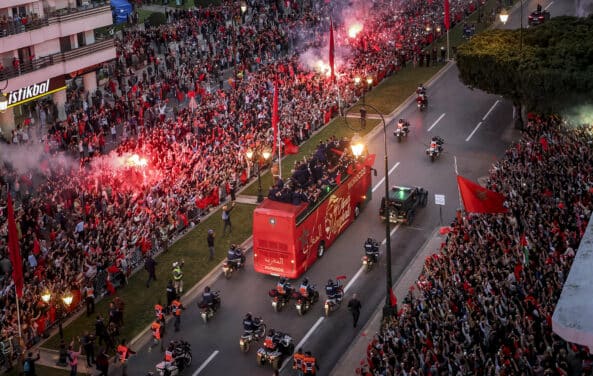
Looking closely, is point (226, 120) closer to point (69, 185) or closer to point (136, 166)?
point (136, 166)

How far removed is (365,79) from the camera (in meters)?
65.8

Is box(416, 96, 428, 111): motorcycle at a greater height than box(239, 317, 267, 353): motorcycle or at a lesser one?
greater

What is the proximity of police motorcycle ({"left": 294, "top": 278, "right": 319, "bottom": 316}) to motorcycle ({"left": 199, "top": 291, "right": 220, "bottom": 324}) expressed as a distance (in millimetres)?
3258

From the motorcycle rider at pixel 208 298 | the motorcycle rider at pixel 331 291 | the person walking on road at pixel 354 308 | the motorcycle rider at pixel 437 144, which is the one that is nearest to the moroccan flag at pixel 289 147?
the motorcycle rider at pixel 437 144

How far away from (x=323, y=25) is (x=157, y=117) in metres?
30.2

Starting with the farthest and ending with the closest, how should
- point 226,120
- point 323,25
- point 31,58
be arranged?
Answer: point 323,25 < point 31,58 < point 226,120

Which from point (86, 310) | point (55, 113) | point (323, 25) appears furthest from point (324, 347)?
point (323, 25)

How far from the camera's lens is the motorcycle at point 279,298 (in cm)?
3653

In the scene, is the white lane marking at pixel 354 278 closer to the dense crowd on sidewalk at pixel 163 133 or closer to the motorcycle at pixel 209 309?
the motorcycle at pixel 209 309

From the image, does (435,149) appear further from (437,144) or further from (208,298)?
(208,298)

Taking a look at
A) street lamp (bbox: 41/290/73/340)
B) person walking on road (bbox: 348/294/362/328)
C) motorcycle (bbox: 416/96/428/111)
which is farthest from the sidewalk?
motorcycle (bbox: 416/96/428/111)

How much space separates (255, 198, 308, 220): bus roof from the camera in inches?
1457

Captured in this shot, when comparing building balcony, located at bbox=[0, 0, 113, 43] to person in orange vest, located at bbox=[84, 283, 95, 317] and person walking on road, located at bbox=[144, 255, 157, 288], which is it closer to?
person walking on road, located at bbox=[144, 255, 157, 288]

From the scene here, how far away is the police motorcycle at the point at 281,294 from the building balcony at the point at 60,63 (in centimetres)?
2841
